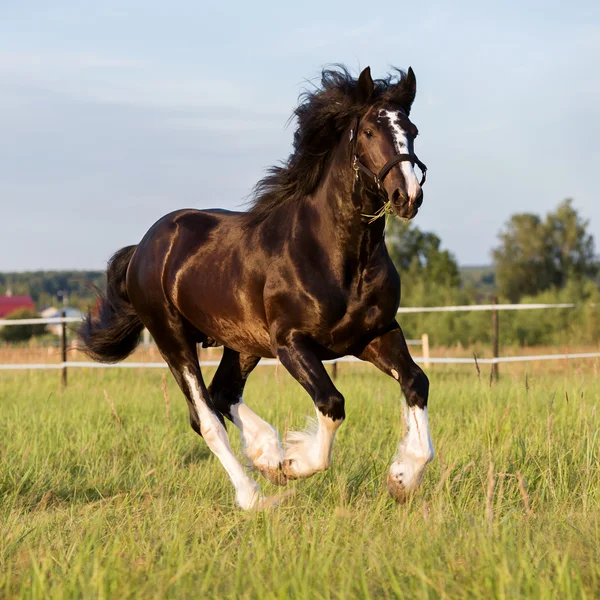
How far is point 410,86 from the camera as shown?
16.0 ft

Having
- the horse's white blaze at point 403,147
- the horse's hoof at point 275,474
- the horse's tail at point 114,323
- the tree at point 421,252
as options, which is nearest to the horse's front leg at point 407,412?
the horse's hoof at point 275,474

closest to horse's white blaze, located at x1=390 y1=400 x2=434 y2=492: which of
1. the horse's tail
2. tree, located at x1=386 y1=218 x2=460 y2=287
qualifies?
the horse's tail

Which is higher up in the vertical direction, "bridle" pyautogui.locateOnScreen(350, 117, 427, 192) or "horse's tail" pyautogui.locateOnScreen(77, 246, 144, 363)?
"bridle" pyautogui.locateOnScreen(350, 117, 427, 192)

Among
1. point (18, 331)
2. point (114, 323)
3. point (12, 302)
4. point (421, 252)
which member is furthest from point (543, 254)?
point (12, 302)

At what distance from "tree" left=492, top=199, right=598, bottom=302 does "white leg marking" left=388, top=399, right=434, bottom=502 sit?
5852cm

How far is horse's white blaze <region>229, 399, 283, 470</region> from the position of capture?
518cm

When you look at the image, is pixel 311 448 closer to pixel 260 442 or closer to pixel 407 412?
pixel 407 412

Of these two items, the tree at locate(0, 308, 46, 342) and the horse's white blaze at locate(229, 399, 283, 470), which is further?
the tree at locate(0, 308, 46, 342)

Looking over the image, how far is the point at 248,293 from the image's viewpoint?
523 centimetres

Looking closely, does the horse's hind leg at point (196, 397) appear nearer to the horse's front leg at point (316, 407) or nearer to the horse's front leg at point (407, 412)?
the horse's front leg at point (316, 407)

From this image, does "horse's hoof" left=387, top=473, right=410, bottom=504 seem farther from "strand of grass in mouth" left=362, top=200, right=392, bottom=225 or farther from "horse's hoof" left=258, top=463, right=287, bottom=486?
"strand of grass in mouth" left=362, top=200, right=392, bottom=225

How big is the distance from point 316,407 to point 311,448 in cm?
23

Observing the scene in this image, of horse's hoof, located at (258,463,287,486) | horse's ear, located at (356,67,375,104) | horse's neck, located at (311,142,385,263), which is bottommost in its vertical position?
horse's hoof, located at (258,463,287,486)

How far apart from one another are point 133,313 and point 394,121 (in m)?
3.18
